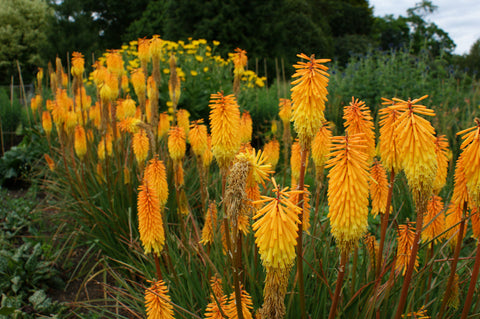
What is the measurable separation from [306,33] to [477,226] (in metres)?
17.6

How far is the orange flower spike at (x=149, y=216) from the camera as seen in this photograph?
1.95 meters

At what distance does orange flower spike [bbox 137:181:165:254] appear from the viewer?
76.9 inches

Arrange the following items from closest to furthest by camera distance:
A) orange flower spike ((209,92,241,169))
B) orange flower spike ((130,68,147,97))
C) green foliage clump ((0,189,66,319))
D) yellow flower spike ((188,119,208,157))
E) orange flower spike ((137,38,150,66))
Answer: orange flower spike ((209,92,241,169)) → yellow flower spike ((188,119,208,157)) → green foliage clump ((0,189,66,319)) → orange flower spike ((137,38,150,66)) → orange flower spike ((130,68,147,97))

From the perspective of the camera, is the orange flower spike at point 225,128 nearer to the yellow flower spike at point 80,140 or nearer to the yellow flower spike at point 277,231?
the yellow flower spike at point 277,231

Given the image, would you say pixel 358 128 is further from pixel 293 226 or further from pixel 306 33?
pixel 306 33

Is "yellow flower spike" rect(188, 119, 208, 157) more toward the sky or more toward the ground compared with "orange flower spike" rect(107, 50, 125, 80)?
more toward the ground

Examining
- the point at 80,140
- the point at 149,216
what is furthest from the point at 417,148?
the point at 80,140

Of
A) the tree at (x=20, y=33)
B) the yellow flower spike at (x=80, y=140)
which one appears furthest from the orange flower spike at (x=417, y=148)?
the tree at (x=20, y=33)

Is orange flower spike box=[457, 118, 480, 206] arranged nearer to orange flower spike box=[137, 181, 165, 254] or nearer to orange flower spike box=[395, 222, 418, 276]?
orange flower spike box=[395, 222, 418, 276]

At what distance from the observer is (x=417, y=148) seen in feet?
4.00

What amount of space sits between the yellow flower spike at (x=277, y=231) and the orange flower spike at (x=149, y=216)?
2.93 feet

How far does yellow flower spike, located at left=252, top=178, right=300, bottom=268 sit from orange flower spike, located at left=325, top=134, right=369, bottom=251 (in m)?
0.14

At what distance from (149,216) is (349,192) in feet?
3.72

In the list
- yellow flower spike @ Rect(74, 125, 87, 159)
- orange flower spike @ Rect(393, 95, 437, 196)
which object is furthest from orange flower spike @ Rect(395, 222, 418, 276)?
yellow flower spike @ Rect(74, 125, 87, 159)
